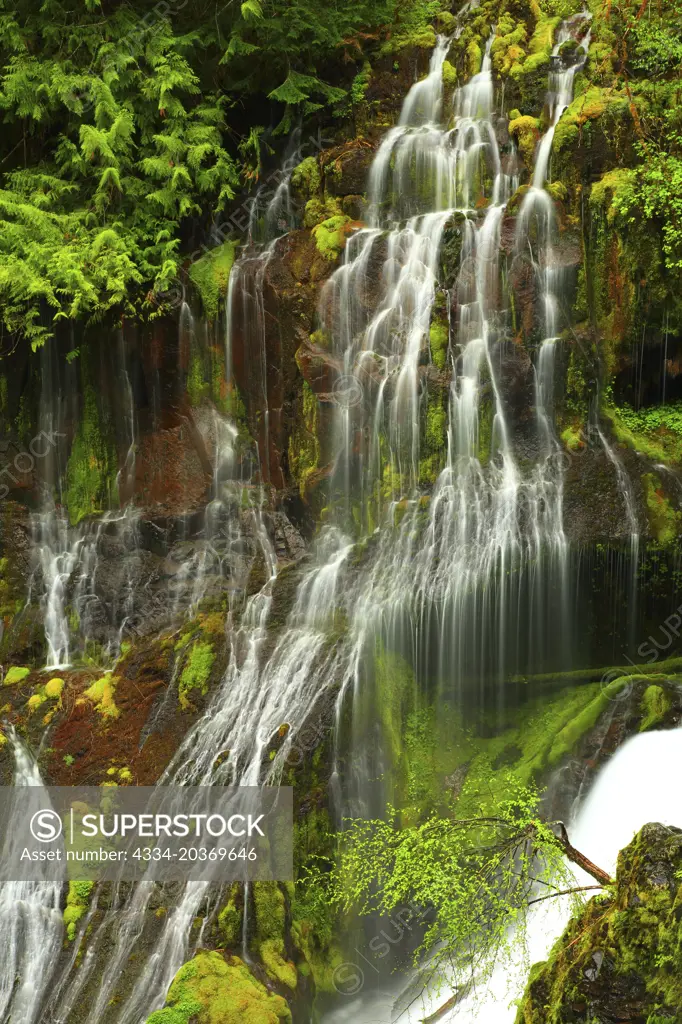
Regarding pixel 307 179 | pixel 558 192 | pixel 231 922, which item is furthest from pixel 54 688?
pixel 558 192

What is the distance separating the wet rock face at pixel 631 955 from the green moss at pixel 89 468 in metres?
8.76

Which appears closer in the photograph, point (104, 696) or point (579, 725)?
point (579, 725)

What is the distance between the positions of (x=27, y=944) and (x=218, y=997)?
215 centimetres

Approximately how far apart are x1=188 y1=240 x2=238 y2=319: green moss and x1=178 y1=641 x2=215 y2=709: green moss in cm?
470

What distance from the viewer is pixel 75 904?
7742mm

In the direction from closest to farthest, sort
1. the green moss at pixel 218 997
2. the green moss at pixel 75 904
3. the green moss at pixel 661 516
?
the green moss at pixel 218 997 → the green moss at pixel 75 904 → the green moss at pixel 661 516

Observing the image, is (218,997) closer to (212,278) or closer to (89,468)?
(89,468)

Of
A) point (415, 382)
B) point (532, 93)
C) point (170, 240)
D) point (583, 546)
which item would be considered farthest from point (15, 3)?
point (583, 546)

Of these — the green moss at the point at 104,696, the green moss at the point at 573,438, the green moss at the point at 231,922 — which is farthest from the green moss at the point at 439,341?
the green moss at the point at 231,922

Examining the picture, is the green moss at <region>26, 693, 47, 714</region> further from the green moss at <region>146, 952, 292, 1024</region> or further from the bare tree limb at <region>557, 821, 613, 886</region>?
the bare tree limb at <region>557, 821, 613, 886</region>

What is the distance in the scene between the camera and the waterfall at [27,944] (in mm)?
7312

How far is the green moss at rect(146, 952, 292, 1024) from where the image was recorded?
6.54 metres

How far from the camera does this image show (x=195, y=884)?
7504 millimetres

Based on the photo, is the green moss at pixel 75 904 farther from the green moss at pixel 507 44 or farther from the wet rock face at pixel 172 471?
the green moss at pixel 507 44
